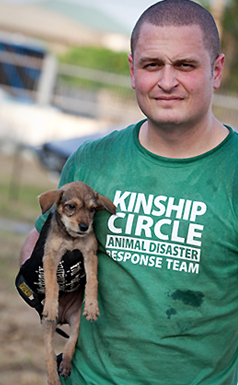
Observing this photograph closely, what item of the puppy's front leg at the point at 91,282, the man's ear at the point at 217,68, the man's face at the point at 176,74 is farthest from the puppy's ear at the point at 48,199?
the man's ear at the point at 217,68

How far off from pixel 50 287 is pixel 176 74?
1375mm

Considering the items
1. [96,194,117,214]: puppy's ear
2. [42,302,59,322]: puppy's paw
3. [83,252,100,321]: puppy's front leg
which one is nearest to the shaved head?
[96,194,117,214]: puppy's ear

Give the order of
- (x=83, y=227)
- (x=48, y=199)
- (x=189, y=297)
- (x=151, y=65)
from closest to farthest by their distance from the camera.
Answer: (x=189, y=297) → (x=151, y=65) → (x=83, y=227) → (x=48, y=199)

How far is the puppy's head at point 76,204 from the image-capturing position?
9.22ft

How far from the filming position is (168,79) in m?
2.53

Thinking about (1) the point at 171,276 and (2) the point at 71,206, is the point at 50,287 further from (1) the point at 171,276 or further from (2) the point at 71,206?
(1) the point at 171,276

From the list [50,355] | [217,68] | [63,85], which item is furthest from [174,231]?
[63,85]

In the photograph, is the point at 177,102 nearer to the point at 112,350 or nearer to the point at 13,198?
the point at 112,350

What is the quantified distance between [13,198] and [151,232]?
11.6 meters

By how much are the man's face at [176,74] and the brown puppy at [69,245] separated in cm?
56

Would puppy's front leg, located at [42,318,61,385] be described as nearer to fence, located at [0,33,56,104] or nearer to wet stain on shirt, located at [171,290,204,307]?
wet stain on shirt, located at [171,290,204,307]

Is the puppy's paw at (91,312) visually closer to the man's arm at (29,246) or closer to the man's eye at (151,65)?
the man's arm at (29,246)

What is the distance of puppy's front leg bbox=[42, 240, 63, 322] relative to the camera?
9.82ft

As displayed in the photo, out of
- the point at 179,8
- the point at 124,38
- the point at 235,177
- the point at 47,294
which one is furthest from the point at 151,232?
the point at 124,38
